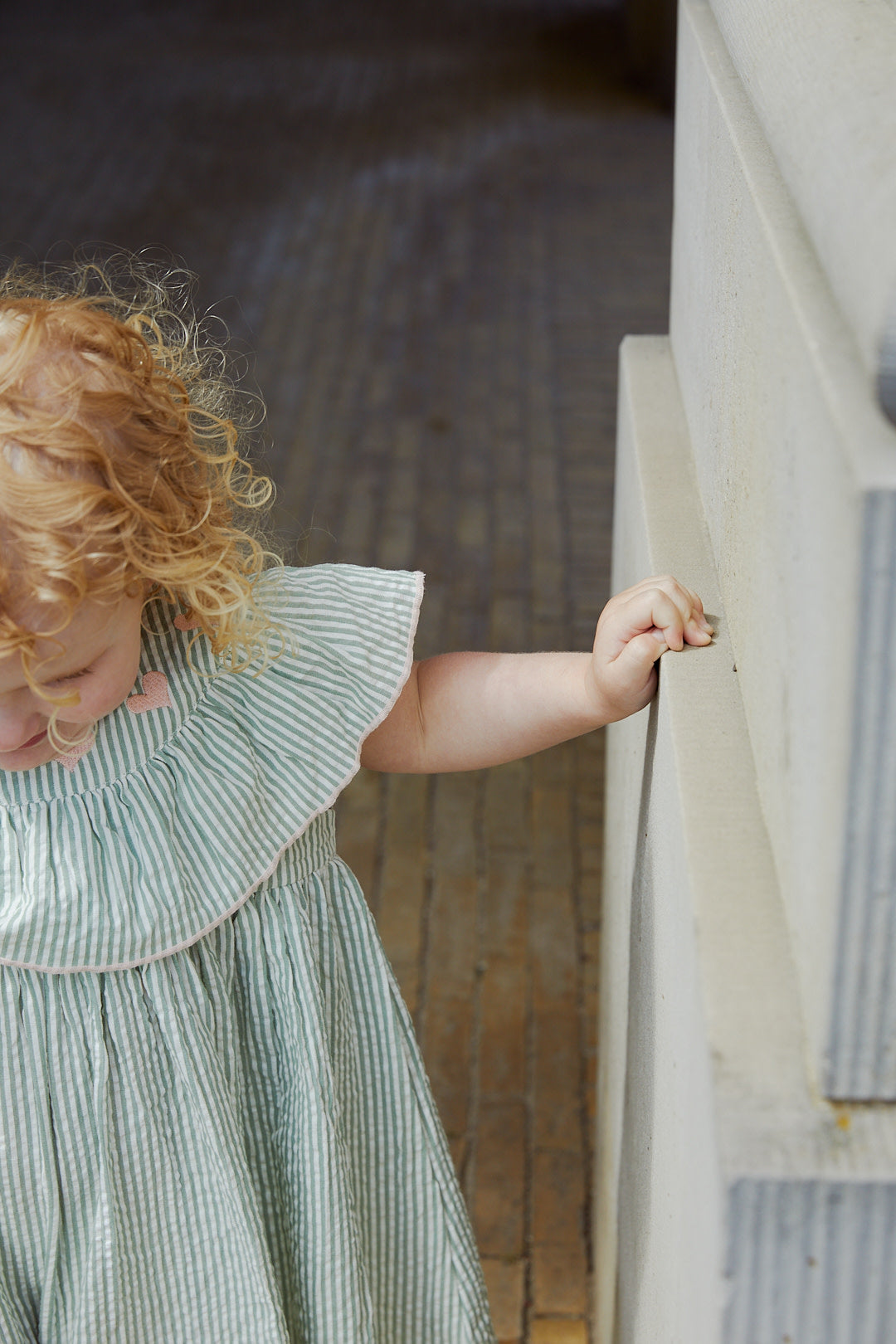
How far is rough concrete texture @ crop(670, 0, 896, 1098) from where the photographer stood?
0.54 metres

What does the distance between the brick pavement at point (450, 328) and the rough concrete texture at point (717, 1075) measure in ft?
2.23

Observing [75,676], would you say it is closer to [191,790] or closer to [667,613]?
[191,790]

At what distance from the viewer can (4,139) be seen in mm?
8258

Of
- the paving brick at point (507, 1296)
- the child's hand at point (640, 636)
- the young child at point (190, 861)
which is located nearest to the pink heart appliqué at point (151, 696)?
the young child at point (190, 861)

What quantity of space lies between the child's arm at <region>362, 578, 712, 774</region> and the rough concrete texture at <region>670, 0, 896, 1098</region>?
11 centimetres

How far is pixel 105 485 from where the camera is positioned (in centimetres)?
103

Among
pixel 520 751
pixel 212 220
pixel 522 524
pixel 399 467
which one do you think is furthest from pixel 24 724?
pixel 212 220

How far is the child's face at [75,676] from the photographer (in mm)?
1019

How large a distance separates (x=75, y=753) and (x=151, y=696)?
0.08m

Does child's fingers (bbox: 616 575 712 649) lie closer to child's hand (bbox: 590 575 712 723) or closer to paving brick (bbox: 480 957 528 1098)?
child's hand (bbox: 590 575 712 723)

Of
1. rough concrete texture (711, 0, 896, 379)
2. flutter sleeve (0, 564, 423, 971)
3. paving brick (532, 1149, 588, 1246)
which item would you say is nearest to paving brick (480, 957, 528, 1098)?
paving brick (532, 1149, 588, 1246)

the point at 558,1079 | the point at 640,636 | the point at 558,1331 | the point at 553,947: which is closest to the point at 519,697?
the point at 640,636

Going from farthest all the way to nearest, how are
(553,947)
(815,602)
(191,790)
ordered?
(553,947)
(191,790)
(815,602)

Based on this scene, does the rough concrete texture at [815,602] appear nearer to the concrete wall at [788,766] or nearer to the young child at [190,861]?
the concrete wall at [788,766]
